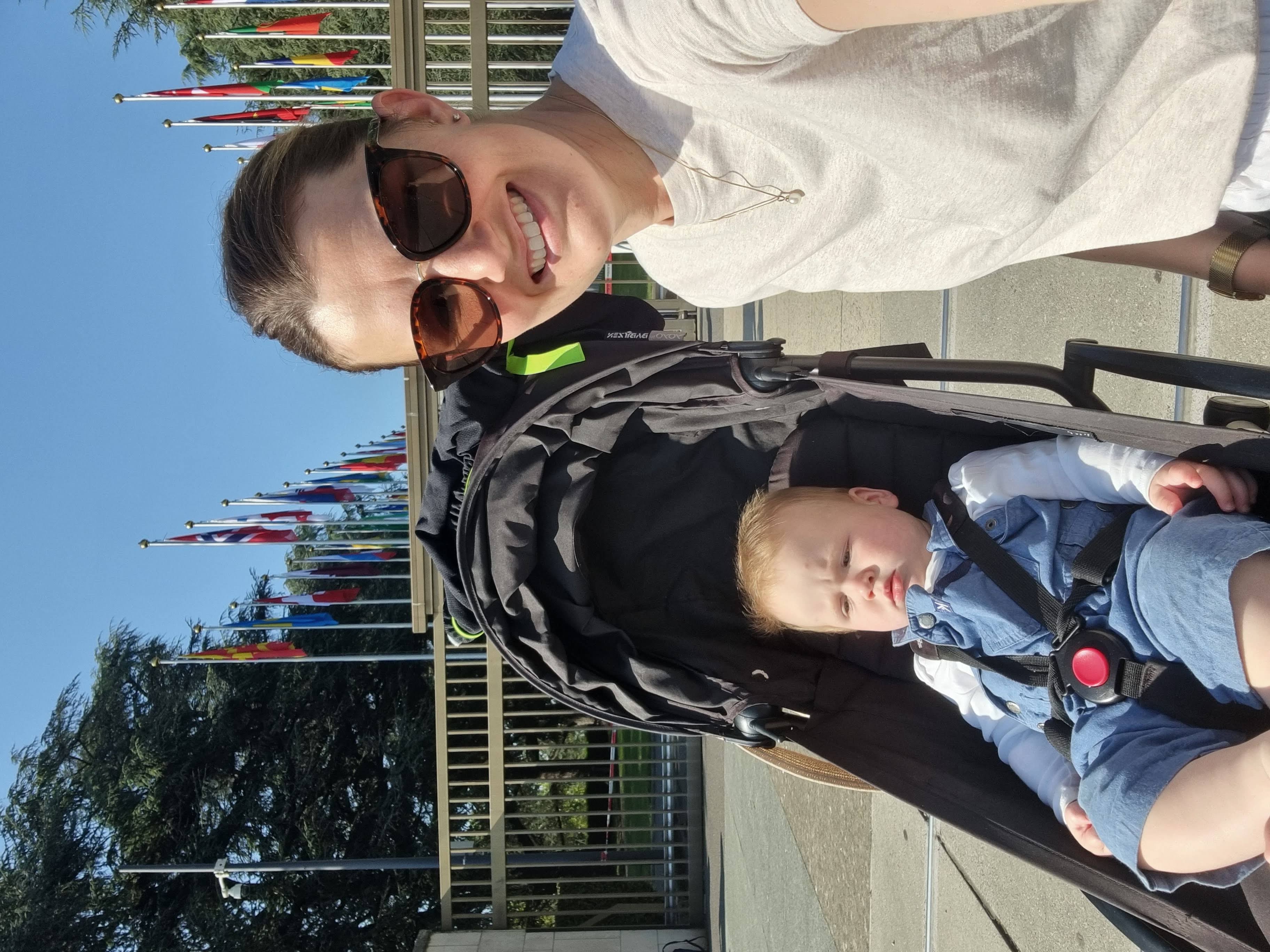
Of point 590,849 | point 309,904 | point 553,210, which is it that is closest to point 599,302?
point 553,210

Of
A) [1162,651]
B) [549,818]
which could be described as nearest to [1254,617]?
[1162,651]

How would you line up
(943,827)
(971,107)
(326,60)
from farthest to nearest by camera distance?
(326,60)
(943,827)
(971,107)

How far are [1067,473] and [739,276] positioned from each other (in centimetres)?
107

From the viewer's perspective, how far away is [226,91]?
416 inches

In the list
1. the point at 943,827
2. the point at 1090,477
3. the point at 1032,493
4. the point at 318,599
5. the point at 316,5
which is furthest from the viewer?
the point at 318,599

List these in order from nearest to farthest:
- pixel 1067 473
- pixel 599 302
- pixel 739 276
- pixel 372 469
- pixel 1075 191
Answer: pixel 1075 191 → pixel 739 276 → pixel 1067 473 → pixel 599 302 → pixel 372 469

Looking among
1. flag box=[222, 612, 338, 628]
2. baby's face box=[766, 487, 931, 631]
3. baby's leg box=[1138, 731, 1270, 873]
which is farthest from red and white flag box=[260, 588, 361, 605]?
baby's leg box=[1138, 731, 1270, 873]

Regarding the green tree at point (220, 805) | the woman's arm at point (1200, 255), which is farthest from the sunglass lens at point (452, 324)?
the green tree at point (220, 805)

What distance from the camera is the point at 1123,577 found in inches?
79.5

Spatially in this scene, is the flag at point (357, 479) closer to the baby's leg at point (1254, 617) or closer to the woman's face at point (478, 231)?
the woman's face at point (478, 231)

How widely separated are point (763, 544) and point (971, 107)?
176 centimetres

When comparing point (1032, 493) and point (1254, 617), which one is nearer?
point (1254, 617)

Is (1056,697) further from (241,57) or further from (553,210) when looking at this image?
(241,57)

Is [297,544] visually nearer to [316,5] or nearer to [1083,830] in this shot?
[316,5]
